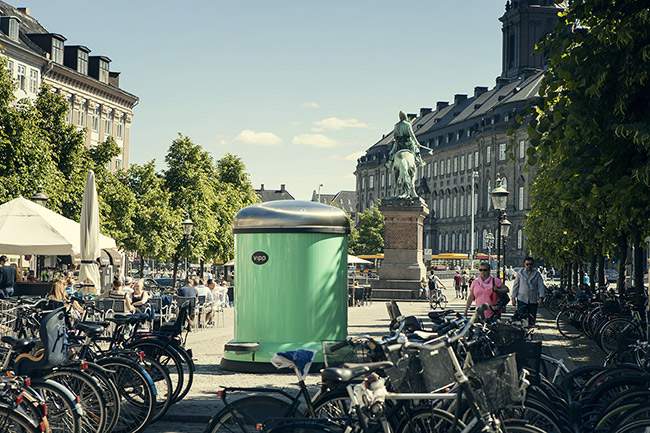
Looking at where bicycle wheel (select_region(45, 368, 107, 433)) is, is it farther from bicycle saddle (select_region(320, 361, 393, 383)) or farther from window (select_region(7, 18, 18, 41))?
window (select_region(7, 18, 18, 41))

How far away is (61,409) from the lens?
8391 mm

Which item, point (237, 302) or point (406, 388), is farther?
point (237, 302)

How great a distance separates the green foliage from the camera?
1058cm

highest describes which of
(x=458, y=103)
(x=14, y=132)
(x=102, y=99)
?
(x=458, y=103)

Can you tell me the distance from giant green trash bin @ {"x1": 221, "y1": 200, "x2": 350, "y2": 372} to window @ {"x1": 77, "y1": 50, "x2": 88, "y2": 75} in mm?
66079

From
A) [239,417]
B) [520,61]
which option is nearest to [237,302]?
[239,417]

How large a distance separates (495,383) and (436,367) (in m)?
0.66

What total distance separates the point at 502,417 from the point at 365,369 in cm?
98

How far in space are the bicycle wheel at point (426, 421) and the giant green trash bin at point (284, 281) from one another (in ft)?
26.8

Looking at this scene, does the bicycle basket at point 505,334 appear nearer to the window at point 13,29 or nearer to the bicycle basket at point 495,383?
the bicycle basket at point 495,383

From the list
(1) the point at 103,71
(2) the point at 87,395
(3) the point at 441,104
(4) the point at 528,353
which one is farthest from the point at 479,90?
(2) the point at 87,395

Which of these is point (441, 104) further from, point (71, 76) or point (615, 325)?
point (615, 325)

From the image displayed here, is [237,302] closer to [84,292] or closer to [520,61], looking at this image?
[84,292]

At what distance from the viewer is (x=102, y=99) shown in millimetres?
83438
